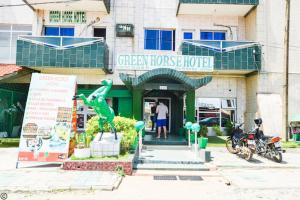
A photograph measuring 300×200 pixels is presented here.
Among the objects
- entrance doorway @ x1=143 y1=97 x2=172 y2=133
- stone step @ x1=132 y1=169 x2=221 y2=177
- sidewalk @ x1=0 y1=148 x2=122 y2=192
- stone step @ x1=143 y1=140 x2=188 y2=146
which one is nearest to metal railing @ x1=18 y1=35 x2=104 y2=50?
entrance doorway @ x1=143 y1=97 x2=172 y2=133

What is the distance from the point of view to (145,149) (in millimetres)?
13180

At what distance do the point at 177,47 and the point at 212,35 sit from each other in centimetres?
251

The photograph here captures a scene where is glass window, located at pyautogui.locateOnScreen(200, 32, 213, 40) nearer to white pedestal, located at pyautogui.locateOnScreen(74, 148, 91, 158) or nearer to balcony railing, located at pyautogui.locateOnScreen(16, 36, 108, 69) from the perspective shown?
balcony railing, located at pyautogui.locateOnScreen(16, 36, 108, 69)

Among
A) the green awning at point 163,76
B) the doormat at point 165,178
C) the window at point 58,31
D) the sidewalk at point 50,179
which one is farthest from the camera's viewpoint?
the window at point 58,31

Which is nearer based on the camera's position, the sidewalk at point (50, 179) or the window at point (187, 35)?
the sidewalk at point (50, 179)

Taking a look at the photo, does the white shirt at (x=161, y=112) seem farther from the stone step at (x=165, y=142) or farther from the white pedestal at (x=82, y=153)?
the white pedestal at (x=82, y=153)

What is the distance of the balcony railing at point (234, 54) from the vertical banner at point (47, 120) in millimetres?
9881

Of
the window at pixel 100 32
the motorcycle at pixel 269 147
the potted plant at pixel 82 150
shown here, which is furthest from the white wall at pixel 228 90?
the potted plant at pixel 82 150

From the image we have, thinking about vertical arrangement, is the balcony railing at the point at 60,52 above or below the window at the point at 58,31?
below

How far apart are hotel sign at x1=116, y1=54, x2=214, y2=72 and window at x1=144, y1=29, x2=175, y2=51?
13.6 ft

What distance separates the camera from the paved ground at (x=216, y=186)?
6.71m

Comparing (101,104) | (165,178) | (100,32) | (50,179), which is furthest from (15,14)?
(165,178)

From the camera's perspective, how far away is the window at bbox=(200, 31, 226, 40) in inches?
776

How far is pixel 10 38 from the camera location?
20312 mm
